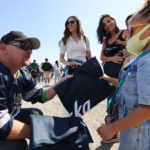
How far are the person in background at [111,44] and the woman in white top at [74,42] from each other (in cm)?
30

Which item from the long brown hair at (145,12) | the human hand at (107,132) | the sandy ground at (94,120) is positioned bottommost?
the sandy ground at (94,120)

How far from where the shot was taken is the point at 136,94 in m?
1.02

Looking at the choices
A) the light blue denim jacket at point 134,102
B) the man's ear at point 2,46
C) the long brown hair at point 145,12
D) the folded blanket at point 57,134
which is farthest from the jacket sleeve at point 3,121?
the long brown hair at point 145,12

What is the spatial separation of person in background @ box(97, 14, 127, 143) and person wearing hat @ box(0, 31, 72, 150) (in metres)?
1.05

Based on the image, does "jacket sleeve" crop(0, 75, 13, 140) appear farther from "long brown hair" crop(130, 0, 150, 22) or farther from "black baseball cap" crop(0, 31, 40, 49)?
"long brown hair" crop(130, 0, 150, 22)

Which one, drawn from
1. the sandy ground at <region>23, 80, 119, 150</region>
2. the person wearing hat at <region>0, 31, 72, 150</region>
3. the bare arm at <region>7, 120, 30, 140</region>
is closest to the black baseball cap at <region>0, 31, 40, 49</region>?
the person wearing hat at <region>0, 31, 72, 150</region>

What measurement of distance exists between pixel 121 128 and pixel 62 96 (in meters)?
0.54

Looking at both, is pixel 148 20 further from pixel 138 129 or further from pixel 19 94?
pixel 19 94

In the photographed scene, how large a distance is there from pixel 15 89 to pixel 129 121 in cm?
105

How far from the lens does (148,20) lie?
98 centimetres

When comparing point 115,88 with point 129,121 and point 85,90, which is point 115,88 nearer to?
point 85,90

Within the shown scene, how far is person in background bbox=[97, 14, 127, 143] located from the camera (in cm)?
221

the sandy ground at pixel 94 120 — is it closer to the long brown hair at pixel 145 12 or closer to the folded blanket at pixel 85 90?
the folded blanket at pixel 85 90

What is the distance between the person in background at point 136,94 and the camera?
Answer: 0.89 m
